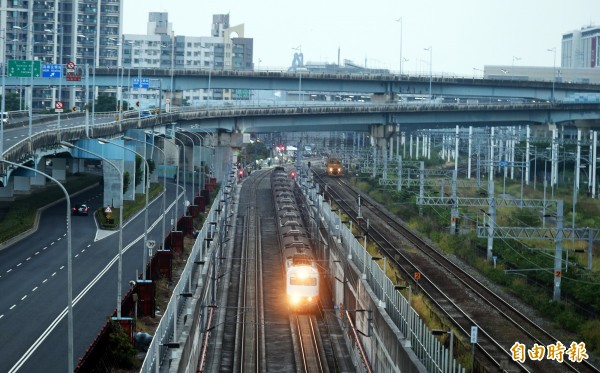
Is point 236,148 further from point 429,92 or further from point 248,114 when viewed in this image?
point 429,92

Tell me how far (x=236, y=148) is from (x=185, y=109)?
5770 mm

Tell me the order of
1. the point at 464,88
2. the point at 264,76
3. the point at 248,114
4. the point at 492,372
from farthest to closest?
the point at 464,88
the point at 264,76
the point at 248,114
the point at 492,372

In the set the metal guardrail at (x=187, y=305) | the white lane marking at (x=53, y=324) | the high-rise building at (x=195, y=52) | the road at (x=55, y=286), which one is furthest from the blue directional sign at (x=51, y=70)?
the high-rise building at (x=195, y=52)

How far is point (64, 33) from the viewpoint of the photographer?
433 ft

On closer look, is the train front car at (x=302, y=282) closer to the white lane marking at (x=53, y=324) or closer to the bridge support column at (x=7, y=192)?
the white lane marking at (x=53, y=324)

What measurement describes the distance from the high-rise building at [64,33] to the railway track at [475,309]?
74750 mm

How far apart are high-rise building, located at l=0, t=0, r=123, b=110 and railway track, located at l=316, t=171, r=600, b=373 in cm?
7475

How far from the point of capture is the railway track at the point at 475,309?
29.6 metres

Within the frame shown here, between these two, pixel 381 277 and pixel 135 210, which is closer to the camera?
pixel 381 277

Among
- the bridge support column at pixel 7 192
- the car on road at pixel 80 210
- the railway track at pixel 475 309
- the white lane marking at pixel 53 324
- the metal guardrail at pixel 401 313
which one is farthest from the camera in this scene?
the bridge support column at pixel 7 192

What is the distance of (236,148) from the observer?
9050 cm

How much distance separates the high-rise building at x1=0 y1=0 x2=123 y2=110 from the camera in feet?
419

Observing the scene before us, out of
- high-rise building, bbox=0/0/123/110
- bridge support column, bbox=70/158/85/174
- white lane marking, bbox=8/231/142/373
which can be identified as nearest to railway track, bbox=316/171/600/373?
white lane marking, bbox=8/231/142/373

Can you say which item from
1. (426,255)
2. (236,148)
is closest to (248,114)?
(236,148)
